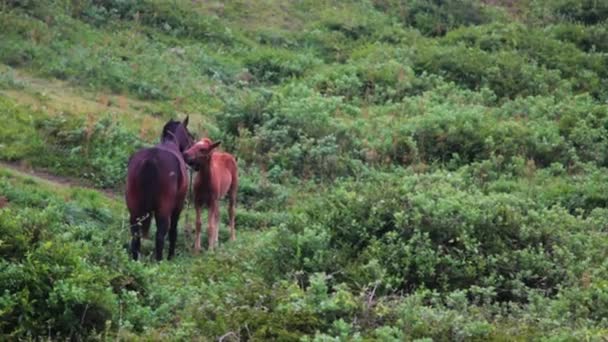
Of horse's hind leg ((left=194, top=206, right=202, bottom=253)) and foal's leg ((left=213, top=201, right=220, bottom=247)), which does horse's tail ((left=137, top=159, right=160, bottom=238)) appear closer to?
horse's hind leg ((left=194, top=206, right=202, bottom=253))

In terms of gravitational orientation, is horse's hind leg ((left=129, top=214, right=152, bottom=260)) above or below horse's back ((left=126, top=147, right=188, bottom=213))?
below

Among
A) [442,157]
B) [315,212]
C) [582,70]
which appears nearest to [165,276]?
[315,212]

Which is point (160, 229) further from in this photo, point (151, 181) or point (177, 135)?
point (177, 135)

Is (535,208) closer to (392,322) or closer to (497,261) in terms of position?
(497,261)

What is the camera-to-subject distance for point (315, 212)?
1248 cm

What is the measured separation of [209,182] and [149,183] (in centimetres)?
188

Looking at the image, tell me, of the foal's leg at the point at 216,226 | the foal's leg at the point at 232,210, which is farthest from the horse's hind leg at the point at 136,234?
the foal's leg at the point at 232,210

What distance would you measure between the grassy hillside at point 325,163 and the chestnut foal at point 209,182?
469 mm

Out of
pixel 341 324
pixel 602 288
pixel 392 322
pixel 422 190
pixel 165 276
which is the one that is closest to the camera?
pixel 341 324

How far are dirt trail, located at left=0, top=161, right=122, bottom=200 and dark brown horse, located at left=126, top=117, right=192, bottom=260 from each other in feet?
8.27

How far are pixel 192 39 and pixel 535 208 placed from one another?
536 inches

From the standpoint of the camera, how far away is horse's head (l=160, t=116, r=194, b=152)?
14.3m

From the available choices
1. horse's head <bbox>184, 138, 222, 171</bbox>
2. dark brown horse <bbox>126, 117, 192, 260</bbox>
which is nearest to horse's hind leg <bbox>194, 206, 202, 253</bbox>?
horse's head <bbox>184, 138, 222, 171</bbox>

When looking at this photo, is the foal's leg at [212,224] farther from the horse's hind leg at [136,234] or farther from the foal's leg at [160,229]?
the horse's hind leg at [136,234]
